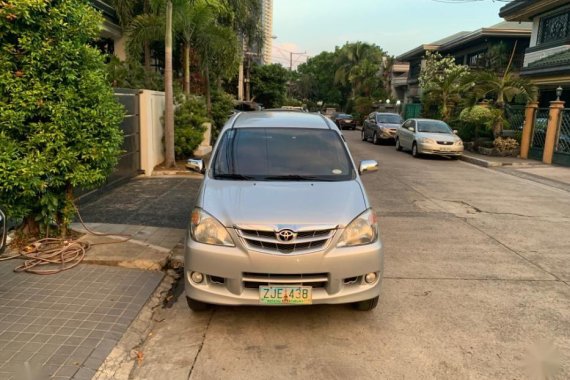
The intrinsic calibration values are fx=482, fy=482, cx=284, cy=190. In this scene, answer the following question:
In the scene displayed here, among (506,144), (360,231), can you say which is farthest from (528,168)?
(360,231)

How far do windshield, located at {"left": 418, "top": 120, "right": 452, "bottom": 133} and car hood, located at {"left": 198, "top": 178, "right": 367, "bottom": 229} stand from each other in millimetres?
15234

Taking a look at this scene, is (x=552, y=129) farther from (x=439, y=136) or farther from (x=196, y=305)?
(x=196, y=305)

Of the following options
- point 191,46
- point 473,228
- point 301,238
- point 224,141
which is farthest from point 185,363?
point 191,46

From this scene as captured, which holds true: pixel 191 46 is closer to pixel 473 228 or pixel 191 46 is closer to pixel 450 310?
pixel 473 228

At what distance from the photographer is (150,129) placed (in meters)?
11.3

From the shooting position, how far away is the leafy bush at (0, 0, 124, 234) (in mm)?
5047

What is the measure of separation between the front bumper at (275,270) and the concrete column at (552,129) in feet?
50.2

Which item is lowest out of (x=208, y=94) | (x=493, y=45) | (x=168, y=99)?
(x=168, y=99)

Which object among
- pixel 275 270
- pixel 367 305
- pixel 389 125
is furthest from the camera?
pixel 389 125

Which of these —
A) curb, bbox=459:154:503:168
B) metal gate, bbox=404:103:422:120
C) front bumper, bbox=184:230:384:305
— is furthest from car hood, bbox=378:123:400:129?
front bumper, bbox=184:230:384:305

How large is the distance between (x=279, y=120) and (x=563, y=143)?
14331mm

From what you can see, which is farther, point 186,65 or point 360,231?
point 186,65

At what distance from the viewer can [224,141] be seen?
210 inches

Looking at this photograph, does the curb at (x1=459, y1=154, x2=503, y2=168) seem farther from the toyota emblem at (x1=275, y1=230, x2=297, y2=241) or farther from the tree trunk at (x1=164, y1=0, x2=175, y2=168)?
the toyota emblem at (x1=275, y1=230, x2=297, y2=241)
